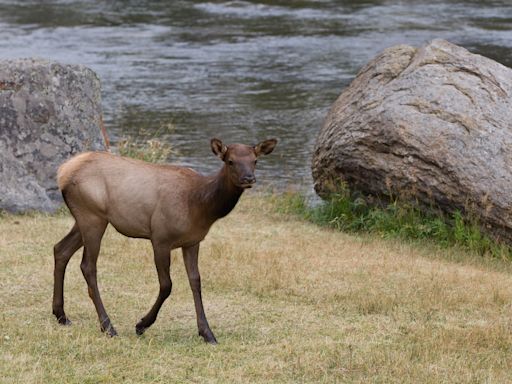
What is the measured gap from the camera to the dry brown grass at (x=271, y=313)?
7047 millimetres

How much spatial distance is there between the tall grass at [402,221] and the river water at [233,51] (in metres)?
2.17

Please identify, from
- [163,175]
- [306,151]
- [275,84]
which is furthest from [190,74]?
[163,175]

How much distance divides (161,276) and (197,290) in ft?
0.91

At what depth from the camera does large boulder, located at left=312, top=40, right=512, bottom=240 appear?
10.9 m

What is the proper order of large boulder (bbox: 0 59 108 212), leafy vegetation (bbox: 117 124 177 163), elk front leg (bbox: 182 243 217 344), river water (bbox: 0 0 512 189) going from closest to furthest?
elk front leg (bbox: 182 243 217 344) → large boulder (bbox: 0 59 108 212) → leafy vegetation (bbox: 117 124 177 163) → river water (bbox: 0 0 512 189)

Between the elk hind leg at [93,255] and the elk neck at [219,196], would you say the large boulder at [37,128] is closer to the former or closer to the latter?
the elk hind leg at [93,255]

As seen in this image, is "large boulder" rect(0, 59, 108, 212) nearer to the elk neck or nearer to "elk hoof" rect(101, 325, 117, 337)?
"elk hoof" rect(101, 325, 117, 337)

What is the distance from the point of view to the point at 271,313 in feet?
27.8

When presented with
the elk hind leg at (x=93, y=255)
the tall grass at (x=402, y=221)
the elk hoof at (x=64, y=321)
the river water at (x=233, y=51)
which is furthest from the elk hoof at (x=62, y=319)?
the river water at (x=233, y=51)

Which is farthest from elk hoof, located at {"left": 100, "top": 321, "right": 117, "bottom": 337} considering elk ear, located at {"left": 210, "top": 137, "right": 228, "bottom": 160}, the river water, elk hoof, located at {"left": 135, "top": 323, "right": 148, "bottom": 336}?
the river water

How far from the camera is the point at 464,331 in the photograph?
7.95 meters

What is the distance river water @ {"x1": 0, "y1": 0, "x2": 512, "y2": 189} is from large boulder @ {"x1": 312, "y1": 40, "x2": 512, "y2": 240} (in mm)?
2616

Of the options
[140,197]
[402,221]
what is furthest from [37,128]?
[140,197]

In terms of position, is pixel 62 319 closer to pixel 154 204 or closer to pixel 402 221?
pixel 154 204
